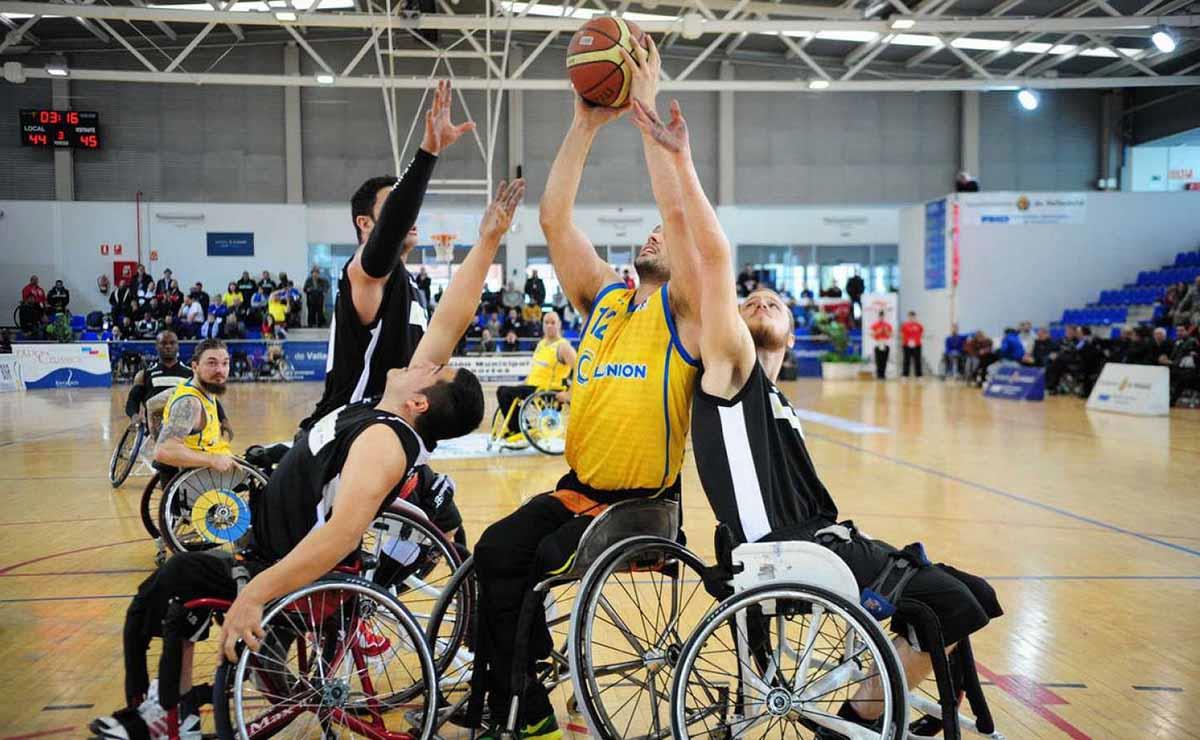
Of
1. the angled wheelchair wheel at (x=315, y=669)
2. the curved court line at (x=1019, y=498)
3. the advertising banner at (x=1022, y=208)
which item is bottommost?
the curved court line at (x=1019, y=498)

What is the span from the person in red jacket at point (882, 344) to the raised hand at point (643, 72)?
17.9m

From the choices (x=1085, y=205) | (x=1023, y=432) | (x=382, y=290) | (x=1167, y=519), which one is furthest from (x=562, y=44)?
(x=382, y=290)

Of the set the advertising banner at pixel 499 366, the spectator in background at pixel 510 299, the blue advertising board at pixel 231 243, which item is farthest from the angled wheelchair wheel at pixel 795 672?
the blue advertising board at pixel 231 243

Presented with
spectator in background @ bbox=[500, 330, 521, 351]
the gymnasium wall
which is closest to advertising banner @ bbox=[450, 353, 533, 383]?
spectator in background @ bbox=[500, 330, 521, 351]

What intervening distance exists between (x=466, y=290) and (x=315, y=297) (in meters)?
19.1

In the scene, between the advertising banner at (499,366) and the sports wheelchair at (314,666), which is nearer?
the sports wheelchair at (314,666)

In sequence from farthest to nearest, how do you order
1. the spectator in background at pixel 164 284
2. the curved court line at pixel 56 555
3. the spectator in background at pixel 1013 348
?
1. the spectator in background at pixel 164 284
2. the spectator in background at pixel 1013 348
3. the curved court line at pixel 56 555

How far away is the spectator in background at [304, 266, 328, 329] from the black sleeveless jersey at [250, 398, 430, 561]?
19.1 m

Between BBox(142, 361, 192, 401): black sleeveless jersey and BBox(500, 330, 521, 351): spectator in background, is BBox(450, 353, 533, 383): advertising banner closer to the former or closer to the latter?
BBox(500, 330, 521, 351): spectator in background

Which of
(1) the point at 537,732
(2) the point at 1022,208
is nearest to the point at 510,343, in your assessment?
(2) the point at 1022,208

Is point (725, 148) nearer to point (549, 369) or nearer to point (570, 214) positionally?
point (549, 369)

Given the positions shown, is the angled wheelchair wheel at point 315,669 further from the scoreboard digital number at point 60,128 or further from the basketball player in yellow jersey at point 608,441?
the scoreboard digital number at point 60,128

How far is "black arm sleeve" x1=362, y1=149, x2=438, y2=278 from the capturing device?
257 centimetres

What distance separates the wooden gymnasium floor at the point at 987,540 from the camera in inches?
120
